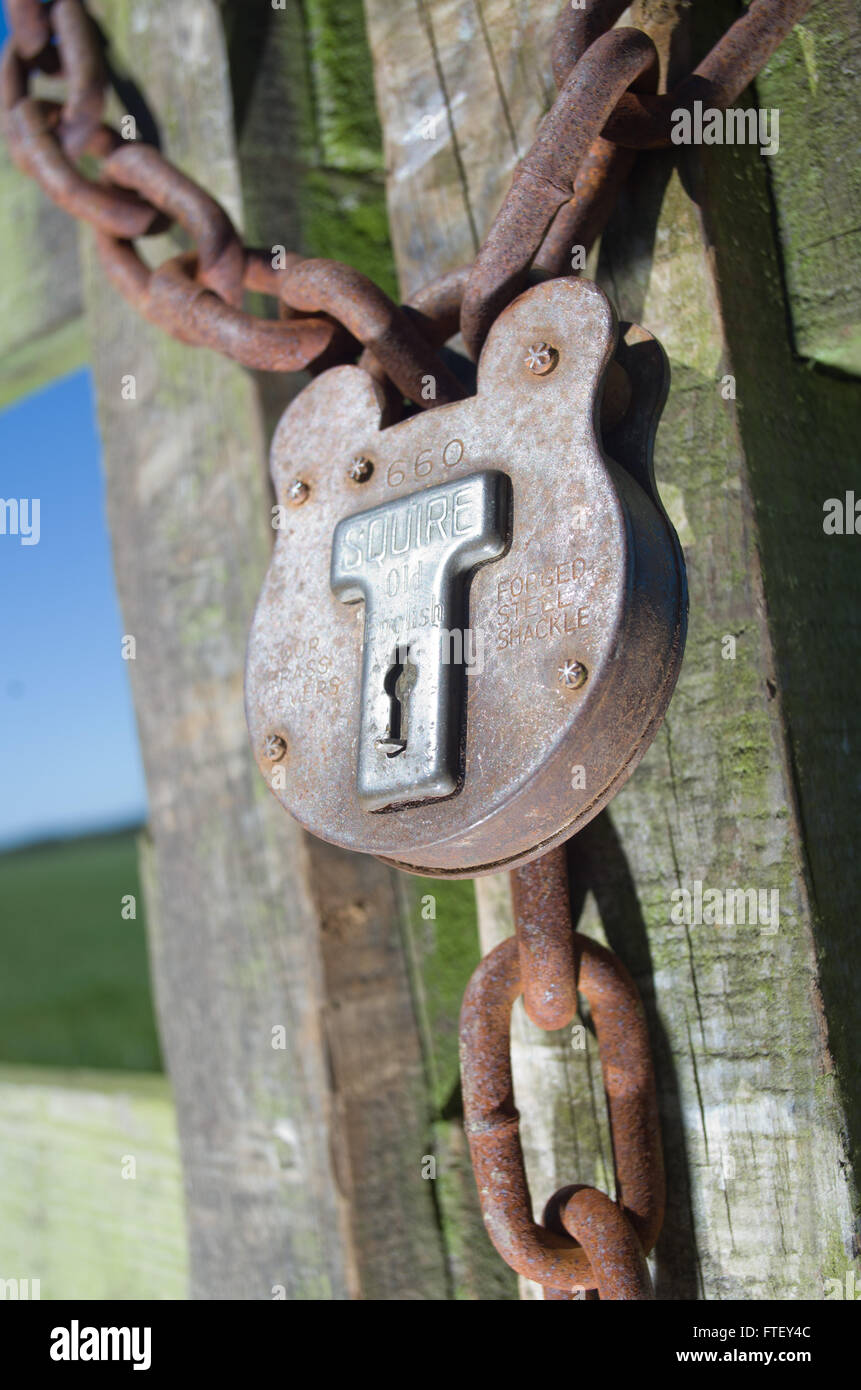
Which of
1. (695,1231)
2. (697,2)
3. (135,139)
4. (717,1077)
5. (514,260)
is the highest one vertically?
(135,139)

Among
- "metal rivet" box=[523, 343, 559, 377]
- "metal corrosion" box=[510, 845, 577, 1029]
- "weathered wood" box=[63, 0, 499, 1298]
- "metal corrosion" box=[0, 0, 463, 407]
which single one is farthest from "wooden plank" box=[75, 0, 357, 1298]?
"metal rivet" box=[523, 343, 559, 377]

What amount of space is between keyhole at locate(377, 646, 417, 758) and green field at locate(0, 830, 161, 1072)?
89 centimetres

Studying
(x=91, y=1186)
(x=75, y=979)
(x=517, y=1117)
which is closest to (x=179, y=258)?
(x=517, y=1117)

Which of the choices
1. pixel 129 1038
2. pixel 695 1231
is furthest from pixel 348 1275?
pixel 129 1038

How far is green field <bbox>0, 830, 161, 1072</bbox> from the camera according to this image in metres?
3.34

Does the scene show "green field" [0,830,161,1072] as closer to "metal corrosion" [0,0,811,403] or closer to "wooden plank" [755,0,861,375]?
"metal corrosion" [0,0,811,403]

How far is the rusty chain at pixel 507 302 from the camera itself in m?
0.75

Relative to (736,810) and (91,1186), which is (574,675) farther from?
(91,1186)

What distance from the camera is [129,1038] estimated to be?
3.34m

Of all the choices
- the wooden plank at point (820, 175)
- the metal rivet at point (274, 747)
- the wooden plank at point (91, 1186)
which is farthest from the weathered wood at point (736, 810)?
the wooden plank at point (91, 1186)

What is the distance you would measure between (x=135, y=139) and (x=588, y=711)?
104cm

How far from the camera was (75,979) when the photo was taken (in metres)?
4.56

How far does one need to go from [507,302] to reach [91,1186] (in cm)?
144
